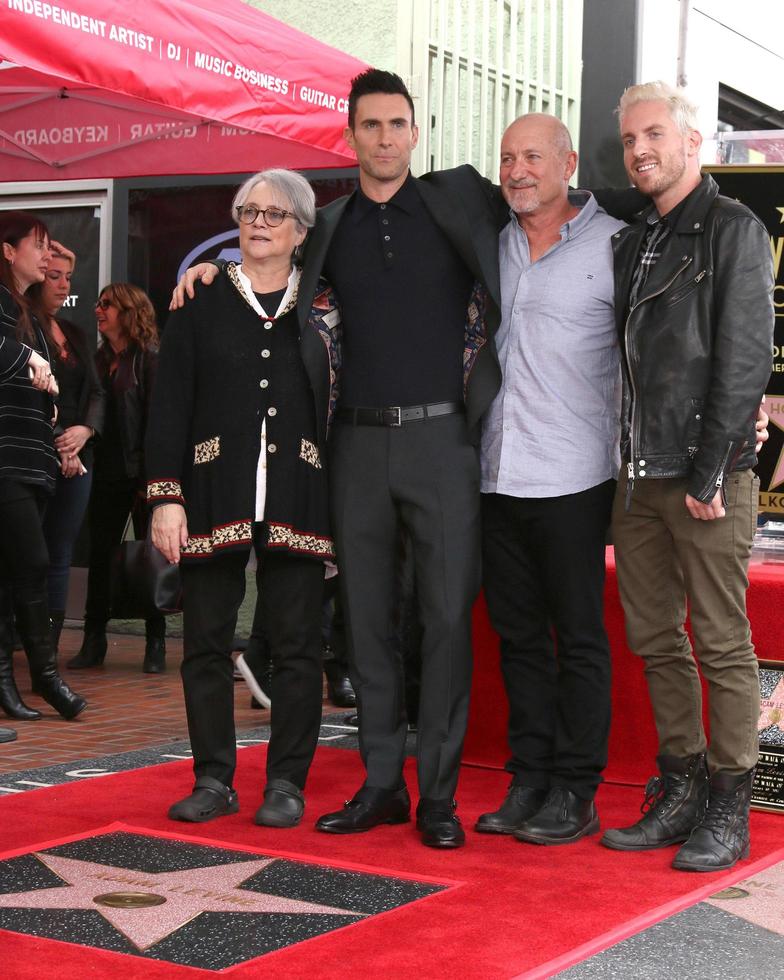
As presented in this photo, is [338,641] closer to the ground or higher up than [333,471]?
closer to the ground

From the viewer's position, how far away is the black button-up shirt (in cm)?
405

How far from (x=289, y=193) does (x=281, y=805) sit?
172cm

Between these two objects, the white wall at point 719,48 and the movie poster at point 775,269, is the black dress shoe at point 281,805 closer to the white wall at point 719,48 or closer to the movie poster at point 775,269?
the movie poster at point 775,269

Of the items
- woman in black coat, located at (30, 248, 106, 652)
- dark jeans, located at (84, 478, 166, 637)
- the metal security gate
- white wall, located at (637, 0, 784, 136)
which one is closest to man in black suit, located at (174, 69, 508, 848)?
woman in black coat, located at (30, 248, 106, 652)

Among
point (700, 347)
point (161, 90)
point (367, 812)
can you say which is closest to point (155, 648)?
point (161, 90)

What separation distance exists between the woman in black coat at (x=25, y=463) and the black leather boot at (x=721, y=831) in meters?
3.02

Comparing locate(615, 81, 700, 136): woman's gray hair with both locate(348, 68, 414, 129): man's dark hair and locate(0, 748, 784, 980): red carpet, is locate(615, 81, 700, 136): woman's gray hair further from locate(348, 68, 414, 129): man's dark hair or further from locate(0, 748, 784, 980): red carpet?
locate(0, 748, 784, 980): red carpet

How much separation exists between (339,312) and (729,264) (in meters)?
1.09

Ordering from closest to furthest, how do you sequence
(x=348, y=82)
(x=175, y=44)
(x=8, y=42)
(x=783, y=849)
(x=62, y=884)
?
(x=62, y=884)
(x=783, y=849)
(x=8, y=42)
(x=175, y=44)
(x=348, y=82)

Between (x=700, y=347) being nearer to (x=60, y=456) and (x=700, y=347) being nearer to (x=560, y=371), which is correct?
(x=560, y=371)

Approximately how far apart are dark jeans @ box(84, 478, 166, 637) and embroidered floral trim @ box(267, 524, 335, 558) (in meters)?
3.37

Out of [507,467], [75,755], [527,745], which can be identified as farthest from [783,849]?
[75,755]

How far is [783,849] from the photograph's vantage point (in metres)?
4.01

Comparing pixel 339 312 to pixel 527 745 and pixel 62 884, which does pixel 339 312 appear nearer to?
pixel 527 745
